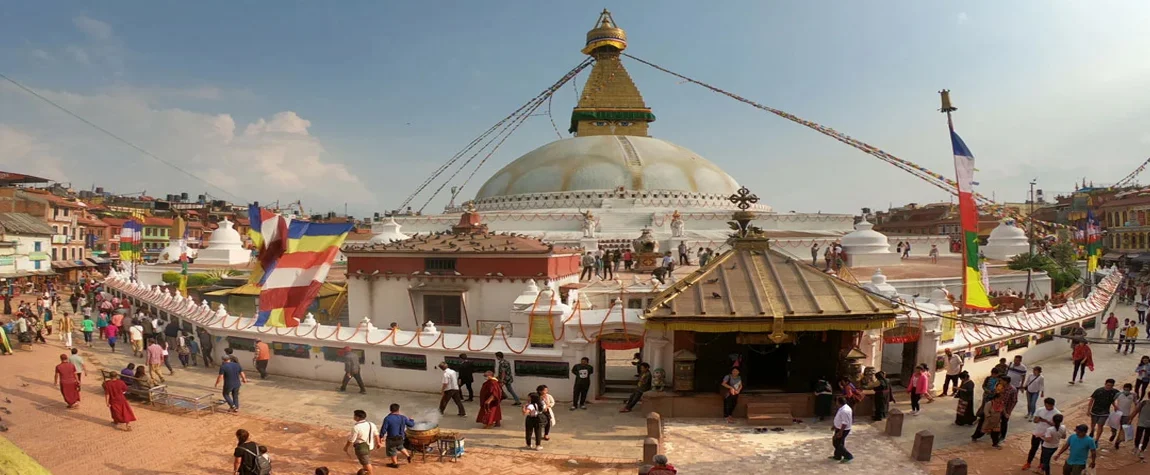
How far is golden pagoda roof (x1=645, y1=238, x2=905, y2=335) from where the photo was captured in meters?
9.50

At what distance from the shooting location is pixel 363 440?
26.2 ft

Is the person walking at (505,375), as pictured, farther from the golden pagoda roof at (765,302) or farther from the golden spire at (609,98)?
the golden spire at (609,98)

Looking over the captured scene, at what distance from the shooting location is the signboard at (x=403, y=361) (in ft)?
38.9

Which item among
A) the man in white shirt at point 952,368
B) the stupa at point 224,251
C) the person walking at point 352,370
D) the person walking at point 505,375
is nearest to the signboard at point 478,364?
the person walking at point 505,375

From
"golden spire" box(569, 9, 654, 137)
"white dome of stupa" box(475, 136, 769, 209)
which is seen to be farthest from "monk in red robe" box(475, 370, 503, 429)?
"golden spire" box(569, 9, 654, 137)

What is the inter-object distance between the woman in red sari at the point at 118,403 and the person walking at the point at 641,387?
7.99 metres

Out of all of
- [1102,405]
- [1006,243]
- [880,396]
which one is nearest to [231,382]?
[880,396]

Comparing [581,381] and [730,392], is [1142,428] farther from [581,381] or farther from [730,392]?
[581,381]

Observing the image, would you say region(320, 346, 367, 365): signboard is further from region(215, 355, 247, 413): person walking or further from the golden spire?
the golden spire

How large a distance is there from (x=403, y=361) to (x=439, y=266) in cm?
445

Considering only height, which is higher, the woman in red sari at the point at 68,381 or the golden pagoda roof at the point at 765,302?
the golden pagoda roof at the point at 765,302

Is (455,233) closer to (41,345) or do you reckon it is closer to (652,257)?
(652,257)

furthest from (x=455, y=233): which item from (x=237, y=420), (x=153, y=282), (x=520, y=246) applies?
(x=153, y=282)

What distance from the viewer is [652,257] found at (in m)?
23.8
